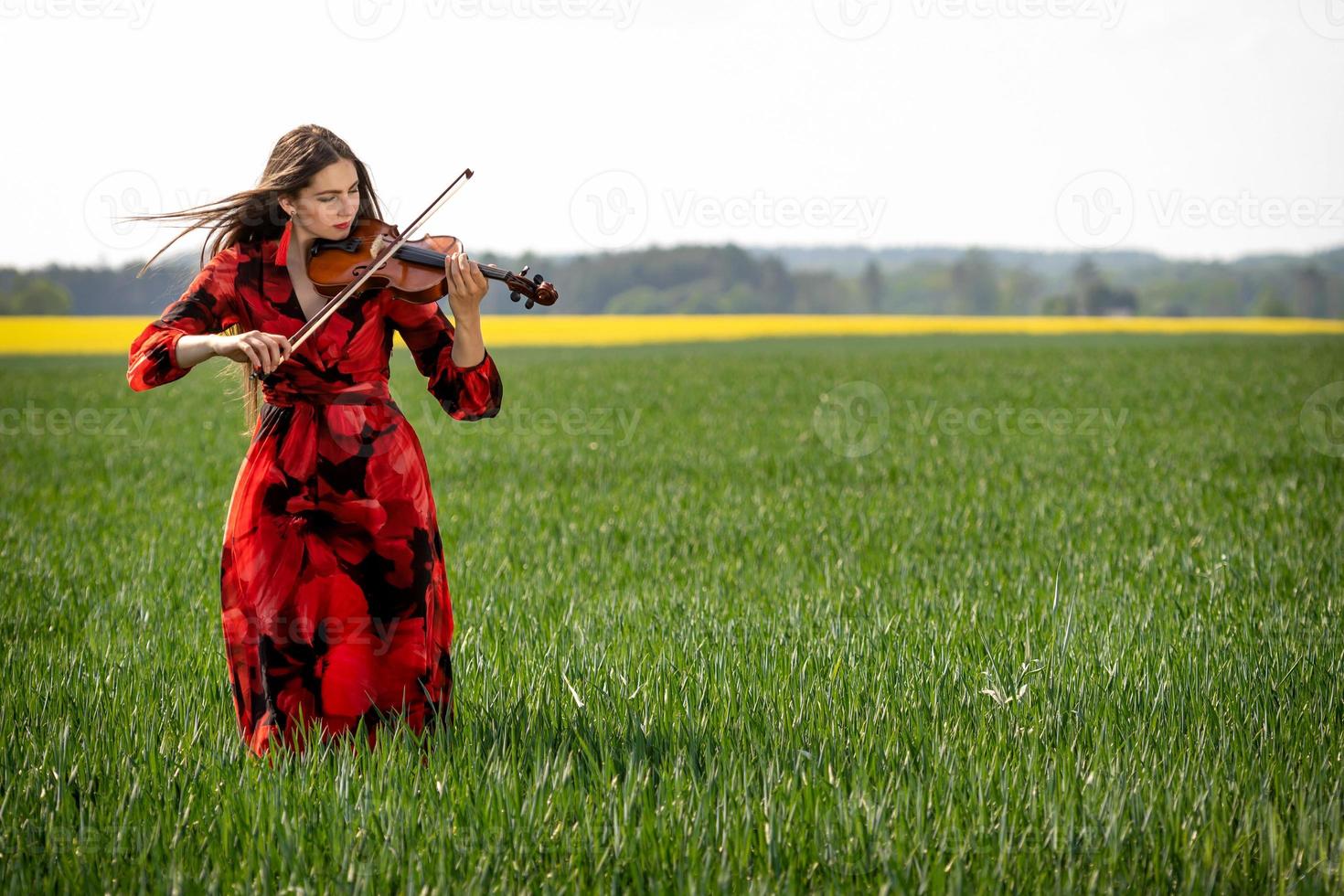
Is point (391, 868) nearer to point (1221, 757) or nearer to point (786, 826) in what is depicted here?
point (786, 826)

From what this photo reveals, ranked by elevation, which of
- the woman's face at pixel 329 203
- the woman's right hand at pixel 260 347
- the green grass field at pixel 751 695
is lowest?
the green grass field at pixel 751 695

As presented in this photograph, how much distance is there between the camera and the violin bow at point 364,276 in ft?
10.6

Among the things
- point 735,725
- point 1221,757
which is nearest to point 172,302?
point 735,725

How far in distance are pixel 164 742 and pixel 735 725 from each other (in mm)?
1746

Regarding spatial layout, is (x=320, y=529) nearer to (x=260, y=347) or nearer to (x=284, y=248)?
(x=260, y=347)

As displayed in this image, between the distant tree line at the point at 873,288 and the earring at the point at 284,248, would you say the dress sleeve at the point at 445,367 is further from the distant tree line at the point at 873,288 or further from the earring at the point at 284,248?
the distant tree line at the point at 873,288

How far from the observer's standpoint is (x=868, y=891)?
2.73 meters

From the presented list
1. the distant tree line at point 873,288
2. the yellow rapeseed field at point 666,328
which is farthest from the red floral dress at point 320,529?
the distant tree line at point 873,288

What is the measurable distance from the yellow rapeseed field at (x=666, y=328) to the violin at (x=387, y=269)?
1556 inches

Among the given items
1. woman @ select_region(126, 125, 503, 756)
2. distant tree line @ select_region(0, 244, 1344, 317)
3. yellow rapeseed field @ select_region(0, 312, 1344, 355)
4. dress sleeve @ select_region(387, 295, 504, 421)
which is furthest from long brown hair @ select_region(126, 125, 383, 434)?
distant tree line @ select_region(0, 244, 1344, 317)

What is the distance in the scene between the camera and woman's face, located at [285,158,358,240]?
3.45 m

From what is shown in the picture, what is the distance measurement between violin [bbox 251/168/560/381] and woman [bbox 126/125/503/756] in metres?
0.05

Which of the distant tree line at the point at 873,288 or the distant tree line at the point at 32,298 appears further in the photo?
the distant tree line at the point at 873,288

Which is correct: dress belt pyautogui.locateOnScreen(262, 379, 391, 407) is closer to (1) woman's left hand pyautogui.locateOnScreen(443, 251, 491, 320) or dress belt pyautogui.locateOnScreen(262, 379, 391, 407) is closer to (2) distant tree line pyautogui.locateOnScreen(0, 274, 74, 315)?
(1) woman's left hand pyautogui.locateOnScreen(443, 251, 491, 320)
